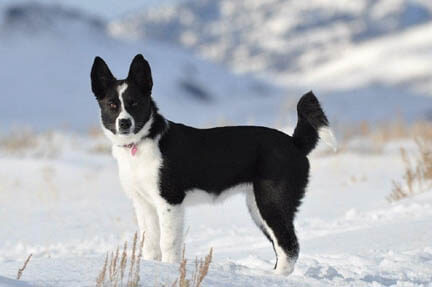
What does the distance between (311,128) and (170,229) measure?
45.8 inches

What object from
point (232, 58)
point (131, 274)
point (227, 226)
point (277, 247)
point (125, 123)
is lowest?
point (131, 274)

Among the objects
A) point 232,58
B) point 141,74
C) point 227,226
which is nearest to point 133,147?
point 141,74

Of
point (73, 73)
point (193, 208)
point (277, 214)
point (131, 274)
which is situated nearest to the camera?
point (131, 274)

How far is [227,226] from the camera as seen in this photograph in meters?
6.78

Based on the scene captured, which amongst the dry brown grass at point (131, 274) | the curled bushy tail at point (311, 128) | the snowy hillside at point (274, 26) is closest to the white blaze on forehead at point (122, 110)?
the curled bushy tail at point (311, 128)

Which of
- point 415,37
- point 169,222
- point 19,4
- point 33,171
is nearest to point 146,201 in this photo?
point 169,222

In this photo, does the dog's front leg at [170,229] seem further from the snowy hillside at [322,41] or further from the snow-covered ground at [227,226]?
the snowy hillside at [322,41]

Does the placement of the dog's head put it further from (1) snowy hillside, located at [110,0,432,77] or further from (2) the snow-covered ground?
(1) snowy hillside, located at [110,0,432,77]

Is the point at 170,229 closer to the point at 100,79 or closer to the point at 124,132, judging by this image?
the point at 124,132

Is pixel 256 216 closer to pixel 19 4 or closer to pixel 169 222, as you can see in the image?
pixel 169 222

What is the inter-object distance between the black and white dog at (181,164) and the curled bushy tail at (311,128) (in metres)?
0.01

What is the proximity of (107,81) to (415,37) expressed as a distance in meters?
80.3

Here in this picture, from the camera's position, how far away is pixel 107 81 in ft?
13.7

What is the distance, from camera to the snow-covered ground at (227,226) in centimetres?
347
